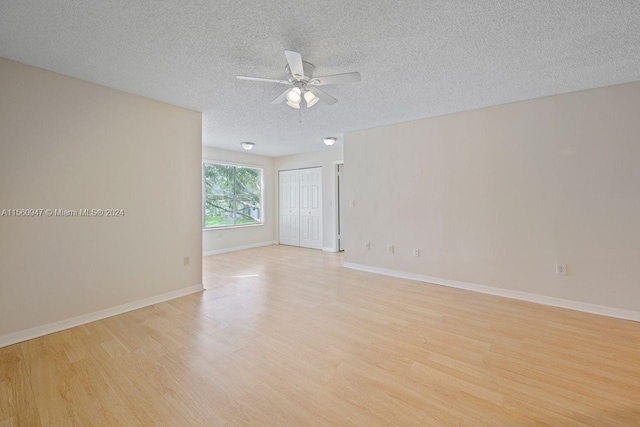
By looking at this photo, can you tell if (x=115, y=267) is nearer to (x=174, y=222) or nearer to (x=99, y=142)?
(x=174, y=222)

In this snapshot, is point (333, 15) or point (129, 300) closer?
point (333, 15)

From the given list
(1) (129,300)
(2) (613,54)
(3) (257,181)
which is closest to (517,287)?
(2) (613,54)

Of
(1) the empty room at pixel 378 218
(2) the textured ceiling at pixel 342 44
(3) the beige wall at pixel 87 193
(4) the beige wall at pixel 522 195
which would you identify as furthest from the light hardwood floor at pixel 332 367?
(2) the textured ceiling at pixel 342 44

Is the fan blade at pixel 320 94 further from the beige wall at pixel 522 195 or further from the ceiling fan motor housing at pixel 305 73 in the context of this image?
the beige wall at pixel 522 195

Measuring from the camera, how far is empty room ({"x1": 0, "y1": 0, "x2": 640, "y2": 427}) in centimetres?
165

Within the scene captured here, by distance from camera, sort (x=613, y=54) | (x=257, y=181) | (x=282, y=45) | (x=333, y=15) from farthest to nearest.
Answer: (x=257, y=181), (x=613, y=54), (x=282, y=45), (x=333, y=15)

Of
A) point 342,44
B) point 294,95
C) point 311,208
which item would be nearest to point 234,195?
point 311,208

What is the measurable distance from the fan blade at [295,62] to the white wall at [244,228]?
172 inches

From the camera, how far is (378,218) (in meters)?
4.45

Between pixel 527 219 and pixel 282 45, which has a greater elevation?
pixel 282 45

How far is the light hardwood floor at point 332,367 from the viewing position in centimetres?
150

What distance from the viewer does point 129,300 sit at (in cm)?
294

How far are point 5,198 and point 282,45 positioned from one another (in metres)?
2.70

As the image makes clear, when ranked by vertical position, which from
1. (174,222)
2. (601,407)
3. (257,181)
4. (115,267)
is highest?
(257,181)
